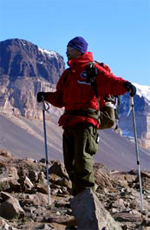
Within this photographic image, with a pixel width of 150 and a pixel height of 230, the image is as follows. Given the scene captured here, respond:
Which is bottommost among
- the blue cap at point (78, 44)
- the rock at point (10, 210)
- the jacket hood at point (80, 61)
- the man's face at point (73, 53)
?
the rock at point (10, 210)

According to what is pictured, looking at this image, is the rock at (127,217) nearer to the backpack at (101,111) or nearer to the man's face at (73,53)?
the backpack at (101,111)

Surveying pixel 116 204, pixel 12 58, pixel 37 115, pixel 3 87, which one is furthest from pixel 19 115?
pixel 116 204

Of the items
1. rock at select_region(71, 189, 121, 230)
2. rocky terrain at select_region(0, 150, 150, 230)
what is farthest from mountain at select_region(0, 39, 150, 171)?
rock at select_region(71, 189, 121, 230)

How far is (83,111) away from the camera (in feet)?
16.9

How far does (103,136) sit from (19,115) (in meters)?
28.8

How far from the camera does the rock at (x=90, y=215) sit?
3744 mm

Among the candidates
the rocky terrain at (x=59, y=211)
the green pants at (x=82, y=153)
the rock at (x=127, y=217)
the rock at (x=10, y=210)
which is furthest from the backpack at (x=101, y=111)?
the rock at (x=10, y=210)

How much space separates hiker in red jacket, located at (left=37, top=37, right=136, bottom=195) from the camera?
5066 mm

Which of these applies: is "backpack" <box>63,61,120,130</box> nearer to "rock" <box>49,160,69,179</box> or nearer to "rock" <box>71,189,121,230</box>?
"rock" <box>71,189,121,230</box>

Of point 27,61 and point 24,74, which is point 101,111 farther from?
point 27,61

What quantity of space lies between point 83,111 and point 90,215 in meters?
1.58

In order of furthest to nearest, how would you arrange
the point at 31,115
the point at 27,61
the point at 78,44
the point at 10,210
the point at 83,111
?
the point at 27,61
the point at 31,115
the point at 78,44
the point at 83,111
the point at 10,210

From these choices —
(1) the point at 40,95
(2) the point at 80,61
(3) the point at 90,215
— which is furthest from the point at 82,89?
(3) the point at 90,215

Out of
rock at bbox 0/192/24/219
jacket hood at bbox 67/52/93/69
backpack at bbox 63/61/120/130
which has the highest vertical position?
jacket hood at bbox 67/52/93/69
